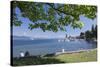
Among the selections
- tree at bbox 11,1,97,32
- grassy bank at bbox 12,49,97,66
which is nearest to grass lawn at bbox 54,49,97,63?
grassy bank at bbox 12,49,97,66

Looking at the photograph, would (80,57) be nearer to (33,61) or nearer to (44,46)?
(44,46)

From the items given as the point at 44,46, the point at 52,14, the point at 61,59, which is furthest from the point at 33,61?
the point at 52,14

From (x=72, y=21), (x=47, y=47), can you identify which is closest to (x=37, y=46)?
(x=47, y=47)

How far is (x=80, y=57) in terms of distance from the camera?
288 cm

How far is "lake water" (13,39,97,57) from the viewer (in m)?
2.59

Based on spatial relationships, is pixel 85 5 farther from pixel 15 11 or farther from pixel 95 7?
pixel 15 11

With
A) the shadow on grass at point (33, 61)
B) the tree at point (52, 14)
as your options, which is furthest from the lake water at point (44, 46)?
the tree at point (52, 14)

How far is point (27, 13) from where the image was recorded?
104 inches

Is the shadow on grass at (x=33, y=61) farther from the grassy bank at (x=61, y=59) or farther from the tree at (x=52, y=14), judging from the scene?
the tree at (x=52, y=14)

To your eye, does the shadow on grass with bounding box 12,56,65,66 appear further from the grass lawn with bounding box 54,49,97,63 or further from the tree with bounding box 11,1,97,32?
the tree with bounding box 11,1,97,32

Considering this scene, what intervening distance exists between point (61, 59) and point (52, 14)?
57 centimetres

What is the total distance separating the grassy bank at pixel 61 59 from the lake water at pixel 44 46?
2.7 inches

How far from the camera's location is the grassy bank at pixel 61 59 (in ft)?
8.56

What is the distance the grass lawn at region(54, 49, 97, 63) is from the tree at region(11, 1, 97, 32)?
341 millimetres
